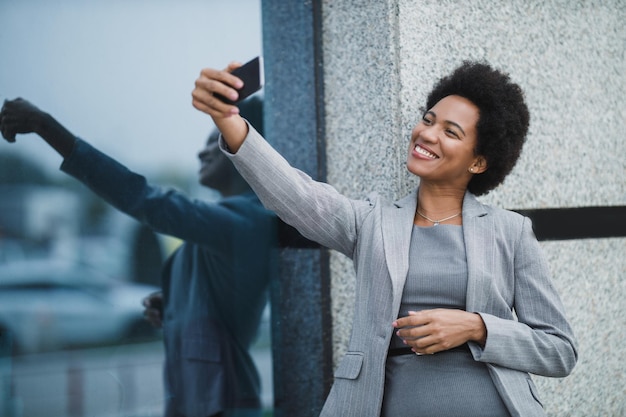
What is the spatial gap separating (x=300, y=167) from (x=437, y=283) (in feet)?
3.82

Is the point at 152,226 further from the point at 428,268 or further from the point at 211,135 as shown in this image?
the point at 428,268

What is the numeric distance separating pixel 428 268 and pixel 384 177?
773 mm

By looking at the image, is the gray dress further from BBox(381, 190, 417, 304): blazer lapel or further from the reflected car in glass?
the reflected car in glass

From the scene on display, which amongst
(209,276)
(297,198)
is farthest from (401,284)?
(209,276)

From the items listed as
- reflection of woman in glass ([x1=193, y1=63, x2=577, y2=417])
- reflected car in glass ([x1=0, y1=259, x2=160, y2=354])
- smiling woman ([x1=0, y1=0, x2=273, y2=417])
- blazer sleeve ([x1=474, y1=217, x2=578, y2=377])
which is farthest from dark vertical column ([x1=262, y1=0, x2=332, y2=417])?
blazer sleeve ([x1=474, y1=217, x2=578, y2=377])

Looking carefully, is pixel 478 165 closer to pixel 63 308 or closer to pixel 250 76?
pixel 250 76

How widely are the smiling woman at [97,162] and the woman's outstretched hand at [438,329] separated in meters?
1.33

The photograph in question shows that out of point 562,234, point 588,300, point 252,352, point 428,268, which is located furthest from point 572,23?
point 252,352

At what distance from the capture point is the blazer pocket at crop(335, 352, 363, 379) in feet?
7.72

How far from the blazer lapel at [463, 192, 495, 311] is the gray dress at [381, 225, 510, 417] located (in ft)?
0.09

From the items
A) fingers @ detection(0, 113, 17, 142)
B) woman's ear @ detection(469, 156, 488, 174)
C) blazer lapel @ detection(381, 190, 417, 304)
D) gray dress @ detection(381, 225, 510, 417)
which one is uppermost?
fingers @ detection(0, 113, 17, 142)

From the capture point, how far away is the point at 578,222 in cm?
371

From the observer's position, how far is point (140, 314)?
316cm

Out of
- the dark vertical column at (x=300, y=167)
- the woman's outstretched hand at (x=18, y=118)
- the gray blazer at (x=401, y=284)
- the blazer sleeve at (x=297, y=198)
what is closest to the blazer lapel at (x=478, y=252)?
the gray blazer at (x=401, y=284)
